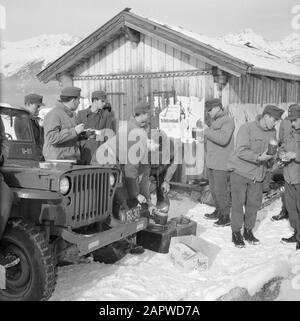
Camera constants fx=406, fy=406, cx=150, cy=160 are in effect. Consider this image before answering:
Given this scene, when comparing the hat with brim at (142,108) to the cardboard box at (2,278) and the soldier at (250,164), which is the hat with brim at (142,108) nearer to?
the soldier at (250,164)

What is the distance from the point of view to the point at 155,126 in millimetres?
9258

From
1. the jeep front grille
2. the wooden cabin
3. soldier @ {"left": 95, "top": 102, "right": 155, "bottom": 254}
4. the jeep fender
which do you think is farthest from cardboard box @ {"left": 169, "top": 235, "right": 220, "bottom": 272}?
the wooden cabin

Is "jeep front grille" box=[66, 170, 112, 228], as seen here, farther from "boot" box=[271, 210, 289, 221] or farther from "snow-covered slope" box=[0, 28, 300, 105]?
"snow-covered slope" box=[0, 28, 300, 105]

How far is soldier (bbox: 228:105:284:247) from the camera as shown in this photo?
5285 mm

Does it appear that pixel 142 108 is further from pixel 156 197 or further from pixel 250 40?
pixel 250 40

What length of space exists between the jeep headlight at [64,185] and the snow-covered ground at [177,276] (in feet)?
3.48

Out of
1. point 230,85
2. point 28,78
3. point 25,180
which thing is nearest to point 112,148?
point 25,180

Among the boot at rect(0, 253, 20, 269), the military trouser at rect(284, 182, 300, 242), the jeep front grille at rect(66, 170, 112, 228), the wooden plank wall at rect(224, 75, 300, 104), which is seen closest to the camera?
the boot at rect(0, 253, 20, 269)

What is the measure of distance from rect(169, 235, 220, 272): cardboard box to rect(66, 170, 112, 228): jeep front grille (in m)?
1.06

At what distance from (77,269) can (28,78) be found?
2675 cm

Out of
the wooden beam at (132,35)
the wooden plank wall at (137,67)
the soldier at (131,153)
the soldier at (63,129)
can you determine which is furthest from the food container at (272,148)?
the wooden beam at (132,35)

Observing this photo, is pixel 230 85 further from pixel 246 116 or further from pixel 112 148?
pixel 112 148

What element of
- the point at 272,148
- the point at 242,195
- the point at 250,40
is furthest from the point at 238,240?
the point at 250,40

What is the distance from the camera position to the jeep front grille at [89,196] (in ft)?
12.6
